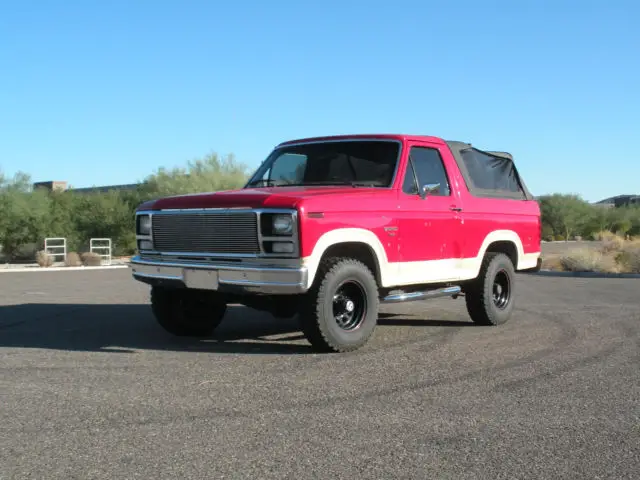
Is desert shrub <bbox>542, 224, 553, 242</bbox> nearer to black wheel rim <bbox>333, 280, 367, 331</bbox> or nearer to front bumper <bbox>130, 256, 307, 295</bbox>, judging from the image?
black wheel rim <bbox>333, 280, 367, 331</bbox>

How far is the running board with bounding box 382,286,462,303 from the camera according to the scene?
27.7 ft

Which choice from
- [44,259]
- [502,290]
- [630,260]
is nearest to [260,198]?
[502,290]

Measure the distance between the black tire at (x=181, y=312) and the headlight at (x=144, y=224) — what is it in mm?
662

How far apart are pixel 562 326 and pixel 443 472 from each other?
20.5ft

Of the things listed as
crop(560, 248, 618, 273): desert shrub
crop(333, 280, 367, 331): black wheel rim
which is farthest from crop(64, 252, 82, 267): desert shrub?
crop(333, 280, 367, 331): black wheel rim

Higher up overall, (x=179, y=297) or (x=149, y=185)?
(x=149, y=185)

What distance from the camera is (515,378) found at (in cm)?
647

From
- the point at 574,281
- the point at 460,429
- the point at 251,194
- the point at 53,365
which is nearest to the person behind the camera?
the point at 460,429

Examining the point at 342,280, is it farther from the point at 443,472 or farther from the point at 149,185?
the point at 149,185

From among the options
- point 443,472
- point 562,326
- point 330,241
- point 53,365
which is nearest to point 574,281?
point 562,326

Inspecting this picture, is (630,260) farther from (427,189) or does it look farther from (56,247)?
(56,247)

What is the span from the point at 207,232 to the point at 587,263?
65.5 ft

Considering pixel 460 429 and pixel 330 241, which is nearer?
pixel 460 429

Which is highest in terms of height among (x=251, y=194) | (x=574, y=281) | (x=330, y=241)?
(x=251, y=194)
